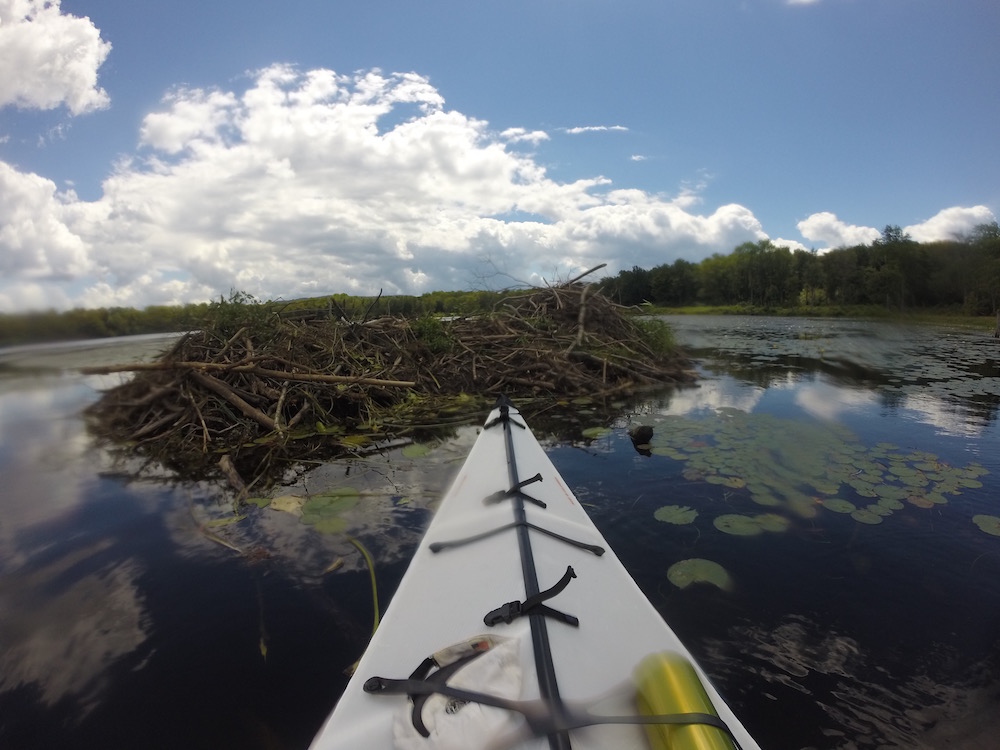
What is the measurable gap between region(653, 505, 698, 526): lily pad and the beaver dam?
3841mm

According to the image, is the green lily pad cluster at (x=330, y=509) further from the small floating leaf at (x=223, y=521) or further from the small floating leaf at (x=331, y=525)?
the small floating leaf at (x=223, y=521)

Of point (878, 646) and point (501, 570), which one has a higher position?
point (501, 570)

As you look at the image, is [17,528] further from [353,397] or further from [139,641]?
[353,397]

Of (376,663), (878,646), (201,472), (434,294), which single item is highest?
(434,294)

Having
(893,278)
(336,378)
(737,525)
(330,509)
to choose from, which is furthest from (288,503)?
(893,278)

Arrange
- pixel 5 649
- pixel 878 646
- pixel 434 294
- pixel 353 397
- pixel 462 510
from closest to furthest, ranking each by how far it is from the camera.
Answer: pixel 878 646
pixel 5 649
pixel 462 510
pixel 353 397
pixel 434 294

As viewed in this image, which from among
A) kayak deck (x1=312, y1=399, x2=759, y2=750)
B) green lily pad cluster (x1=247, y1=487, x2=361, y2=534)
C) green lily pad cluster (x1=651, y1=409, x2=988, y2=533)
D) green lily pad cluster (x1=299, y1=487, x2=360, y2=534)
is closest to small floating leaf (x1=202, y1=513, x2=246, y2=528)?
green lily pad cluster (x1=247, y1=487, x2=361, y2=534)

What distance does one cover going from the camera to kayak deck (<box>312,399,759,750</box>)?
1399 mm

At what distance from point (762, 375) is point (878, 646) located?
31.3 ft

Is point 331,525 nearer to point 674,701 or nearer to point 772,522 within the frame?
point 674,701

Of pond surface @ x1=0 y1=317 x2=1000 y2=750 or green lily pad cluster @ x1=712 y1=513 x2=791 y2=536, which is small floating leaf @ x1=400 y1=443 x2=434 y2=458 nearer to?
pond surface @ x1=0 y1=317 x2=1000 y2=750

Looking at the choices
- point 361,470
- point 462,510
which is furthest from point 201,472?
point 462,510

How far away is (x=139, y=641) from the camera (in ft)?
9.19

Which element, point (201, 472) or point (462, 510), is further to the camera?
point (201, 472)
